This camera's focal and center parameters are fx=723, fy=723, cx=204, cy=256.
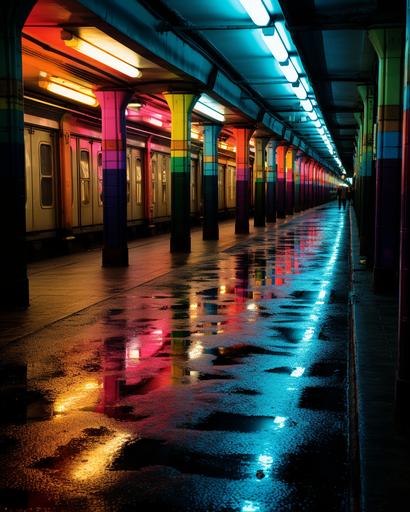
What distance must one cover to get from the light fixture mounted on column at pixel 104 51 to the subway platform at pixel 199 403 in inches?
171

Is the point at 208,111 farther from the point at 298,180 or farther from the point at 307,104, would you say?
the point at 298,180

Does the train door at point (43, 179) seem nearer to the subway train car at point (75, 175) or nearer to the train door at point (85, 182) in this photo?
the subway train car at point (75, 175)

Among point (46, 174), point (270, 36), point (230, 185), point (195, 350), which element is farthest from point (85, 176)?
point (230, 185)

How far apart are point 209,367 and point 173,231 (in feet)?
45.7

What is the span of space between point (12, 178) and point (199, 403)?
576 cm

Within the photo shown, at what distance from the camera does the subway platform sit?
4.18 meters

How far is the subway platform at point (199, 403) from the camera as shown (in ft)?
13.7

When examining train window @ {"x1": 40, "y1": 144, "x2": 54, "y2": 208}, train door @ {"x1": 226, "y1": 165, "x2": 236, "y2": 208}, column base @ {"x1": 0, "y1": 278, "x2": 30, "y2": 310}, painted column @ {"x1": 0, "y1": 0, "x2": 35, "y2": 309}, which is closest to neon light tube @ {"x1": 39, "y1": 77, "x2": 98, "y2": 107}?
train window @ {"x1": 40, "y1": 144, "x2": 54, "y2": 208}

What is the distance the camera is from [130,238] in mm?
27141

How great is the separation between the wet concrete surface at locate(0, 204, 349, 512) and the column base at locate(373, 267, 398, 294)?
120cm

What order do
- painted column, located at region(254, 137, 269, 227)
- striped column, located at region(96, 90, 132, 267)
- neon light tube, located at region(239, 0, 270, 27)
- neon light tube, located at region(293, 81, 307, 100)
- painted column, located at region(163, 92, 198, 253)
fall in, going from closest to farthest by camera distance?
neon light tube, located at region(239, 0, 270, 27), striped column, located at region(96, 90, 132, 267), painted column, located at region(163, 92, 198, 253), neon light tube, located at region(293, 81, 307, 100), painted column, located at region(254, 137, 269, 227)

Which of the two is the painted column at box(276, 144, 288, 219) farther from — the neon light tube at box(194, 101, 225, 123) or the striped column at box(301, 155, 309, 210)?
the neon light tube at box(194, 101, 225, 123)

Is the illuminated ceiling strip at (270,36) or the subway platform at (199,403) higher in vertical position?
the illuminated ceiling strip at (270,36)

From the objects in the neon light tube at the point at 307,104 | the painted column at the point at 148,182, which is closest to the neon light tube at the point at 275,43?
the neon light tube at the point at 307,104
